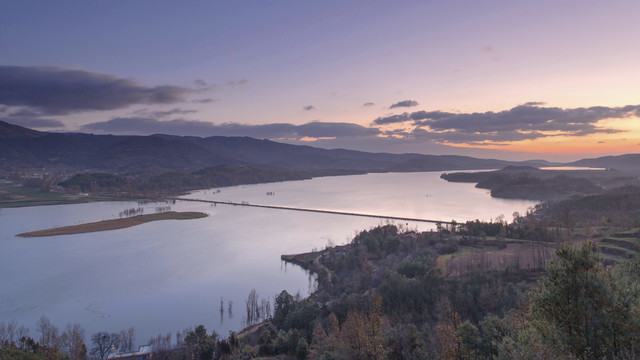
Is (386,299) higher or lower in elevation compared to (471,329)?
lower

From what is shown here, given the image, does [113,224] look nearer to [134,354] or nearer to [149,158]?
[134,354]

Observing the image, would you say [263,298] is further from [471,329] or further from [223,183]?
[223,183]

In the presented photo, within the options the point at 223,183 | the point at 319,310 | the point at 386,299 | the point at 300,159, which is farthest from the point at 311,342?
the point at 300,159

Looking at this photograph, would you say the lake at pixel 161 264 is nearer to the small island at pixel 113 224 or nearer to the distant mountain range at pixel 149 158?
the small island at pixel 113 224

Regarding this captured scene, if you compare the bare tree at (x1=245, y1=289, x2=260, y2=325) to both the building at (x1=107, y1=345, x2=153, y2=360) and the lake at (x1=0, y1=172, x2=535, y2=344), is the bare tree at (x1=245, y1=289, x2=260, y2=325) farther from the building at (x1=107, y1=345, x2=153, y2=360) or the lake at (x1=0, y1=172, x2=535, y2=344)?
the building at (x1=107, y1=345, x2=153, y2=360)


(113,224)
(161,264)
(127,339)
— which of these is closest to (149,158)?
(113,224)

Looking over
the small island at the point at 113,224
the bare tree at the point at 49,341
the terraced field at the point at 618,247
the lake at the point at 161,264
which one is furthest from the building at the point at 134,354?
the small island at the point at 113,224

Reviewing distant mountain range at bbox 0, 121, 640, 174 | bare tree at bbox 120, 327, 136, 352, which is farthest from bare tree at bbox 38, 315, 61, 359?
distant mountain range at bbox 0, 121, 640, 174
